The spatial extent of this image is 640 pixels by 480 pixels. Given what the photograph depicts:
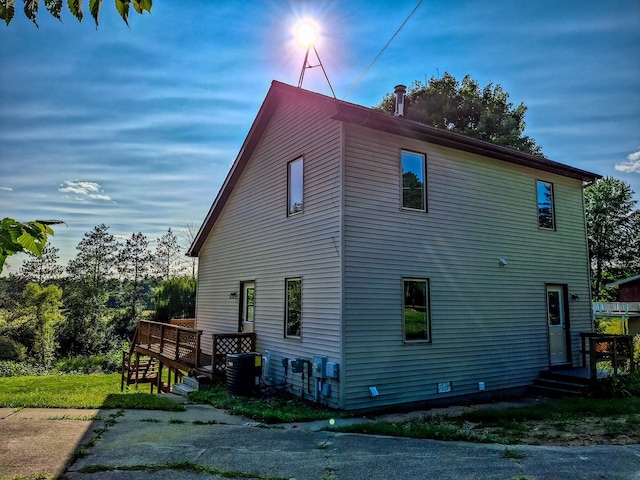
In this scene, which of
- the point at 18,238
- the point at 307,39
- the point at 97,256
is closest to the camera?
the point at 18,238

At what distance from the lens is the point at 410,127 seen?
9.14 meters

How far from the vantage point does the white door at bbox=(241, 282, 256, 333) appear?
11.8m

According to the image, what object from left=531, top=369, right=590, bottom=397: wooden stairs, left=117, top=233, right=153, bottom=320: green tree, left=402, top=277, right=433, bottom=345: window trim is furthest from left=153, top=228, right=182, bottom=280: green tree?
left=531, top=369, right=590, bottom=397: wooden stairs

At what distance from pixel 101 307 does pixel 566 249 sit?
30.0 metres

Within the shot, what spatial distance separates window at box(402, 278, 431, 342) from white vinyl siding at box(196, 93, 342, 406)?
1.67m

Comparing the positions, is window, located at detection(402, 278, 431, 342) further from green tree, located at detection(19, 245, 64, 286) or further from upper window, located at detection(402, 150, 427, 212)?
green tree, located at detection(19, 245, 64, 286)

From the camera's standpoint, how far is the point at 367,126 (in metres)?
8.86

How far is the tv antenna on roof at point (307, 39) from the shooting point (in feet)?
28.6

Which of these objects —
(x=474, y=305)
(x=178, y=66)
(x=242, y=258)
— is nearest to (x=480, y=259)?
(x=474, y=305)

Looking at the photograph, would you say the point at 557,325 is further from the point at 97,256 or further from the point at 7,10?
the point at 97,256

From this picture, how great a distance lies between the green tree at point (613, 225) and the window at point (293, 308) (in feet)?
140

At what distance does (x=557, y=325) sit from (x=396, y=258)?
584 centimetres

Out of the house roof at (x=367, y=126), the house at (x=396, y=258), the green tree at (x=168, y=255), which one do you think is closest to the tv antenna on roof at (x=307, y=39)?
the house roof at (x=367, y=126)

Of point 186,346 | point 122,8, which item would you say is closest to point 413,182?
point 186,346
